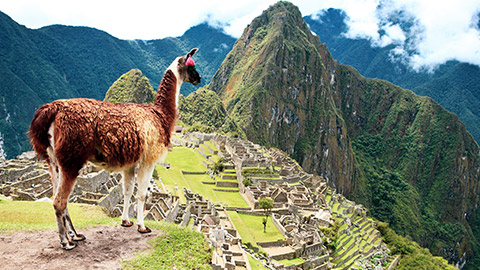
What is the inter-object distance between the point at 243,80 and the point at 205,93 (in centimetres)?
3623

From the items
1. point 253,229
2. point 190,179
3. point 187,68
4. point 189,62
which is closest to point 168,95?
point 187,68

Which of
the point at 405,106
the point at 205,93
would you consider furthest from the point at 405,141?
the point at 205,93

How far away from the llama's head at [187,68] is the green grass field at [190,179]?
1671 centimetres

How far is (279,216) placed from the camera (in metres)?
28.2

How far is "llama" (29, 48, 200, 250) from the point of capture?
506 centimetres

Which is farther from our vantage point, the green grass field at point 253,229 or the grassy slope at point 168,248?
the green grass field at point 253,229

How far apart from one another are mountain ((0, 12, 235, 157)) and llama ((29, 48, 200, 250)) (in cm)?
6471

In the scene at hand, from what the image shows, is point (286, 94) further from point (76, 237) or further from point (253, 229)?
point (76, 237)

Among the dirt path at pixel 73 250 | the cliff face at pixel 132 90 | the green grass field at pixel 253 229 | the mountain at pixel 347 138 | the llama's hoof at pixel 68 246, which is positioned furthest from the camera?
the mountain at pixel 347 138

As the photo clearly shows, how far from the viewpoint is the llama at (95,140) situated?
5.06 meters

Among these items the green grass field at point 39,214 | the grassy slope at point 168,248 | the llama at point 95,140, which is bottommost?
the green grass field at point 39,214

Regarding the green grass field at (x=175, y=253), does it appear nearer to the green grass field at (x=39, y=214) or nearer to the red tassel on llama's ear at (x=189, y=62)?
the green grass field at (x=39, y=214)

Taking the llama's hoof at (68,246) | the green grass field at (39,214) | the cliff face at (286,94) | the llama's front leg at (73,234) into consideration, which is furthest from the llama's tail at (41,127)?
the cliff face at (286,94)

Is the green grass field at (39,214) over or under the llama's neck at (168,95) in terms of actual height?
under
